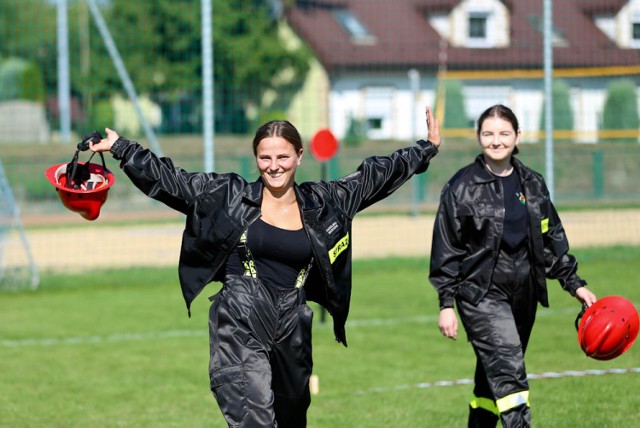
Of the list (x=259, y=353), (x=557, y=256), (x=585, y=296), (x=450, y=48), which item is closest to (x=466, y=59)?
(x=450, y=48)

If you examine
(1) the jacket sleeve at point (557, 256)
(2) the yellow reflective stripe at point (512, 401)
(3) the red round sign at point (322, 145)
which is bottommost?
(2) the yellow reflective stripe at point (512, 401)

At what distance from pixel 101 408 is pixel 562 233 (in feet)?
12.5

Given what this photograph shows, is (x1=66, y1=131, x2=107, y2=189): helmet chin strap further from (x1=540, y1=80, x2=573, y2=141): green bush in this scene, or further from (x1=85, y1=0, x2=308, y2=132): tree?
(x1=540, y1=80, x2=573, y2=141): green bush

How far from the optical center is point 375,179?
587 cm

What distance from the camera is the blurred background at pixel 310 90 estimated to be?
17.7 metres

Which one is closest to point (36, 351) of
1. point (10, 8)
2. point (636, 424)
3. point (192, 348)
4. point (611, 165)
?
point (192, 348)

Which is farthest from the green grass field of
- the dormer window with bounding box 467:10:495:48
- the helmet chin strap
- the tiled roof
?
the dormer window with bounding box 467:10:495:48

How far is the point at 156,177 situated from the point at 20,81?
22.9 m

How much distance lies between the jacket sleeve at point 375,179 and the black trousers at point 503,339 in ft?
2.87

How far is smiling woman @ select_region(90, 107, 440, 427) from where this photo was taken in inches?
209

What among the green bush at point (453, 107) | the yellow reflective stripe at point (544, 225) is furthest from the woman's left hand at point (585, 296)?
the green bush at point (453, 107)

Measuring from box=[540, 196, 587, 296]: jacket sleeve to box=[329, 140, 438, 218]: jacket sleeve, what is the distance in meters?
1.03

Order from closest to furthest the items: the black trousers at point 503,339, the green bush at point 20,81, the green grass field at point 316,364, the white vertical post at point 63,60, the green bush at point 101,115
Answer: the black trousers at point 503,339
the green grass field at point 316,364
the white vertical post at point 63,60
the green bush at point 101,115
the green bush at point 20,81

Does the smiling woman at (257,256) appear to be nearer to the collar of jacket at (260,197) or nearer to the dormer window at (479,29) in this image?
the collar of jacket at (260,197)
